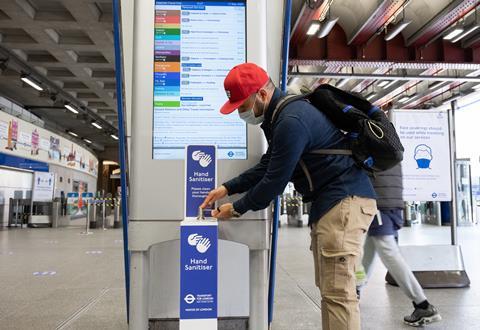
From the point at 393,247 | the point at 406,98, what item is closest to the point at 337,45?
the point at 393,247

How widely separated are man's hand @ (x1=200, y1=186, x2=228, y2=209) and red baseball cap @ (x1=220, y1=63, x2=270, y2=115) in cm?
36

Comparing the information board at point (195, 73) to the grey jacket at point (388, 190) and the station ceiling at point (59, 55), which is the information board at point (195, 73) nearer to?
the grey jacket at point (388, 190)

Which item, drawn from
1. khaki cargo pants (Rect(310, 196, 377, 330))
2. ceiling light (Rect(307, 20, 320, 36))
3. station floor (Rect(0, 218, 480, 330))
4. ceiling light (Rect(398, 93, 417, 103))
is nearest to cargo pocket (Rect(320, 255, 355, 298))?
khaki cargo pants (Rect(310, 196, 377, 330))

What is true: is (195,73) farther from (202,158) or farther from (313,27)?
(313,27)

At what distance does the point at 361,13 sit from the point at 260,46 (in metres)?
7.34

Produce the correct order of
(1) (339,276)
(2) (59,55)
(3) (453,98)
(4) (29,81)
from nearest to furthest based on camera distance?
(1) (339,276) → (2) (59,55) → (4) (29,81) → (3) (453,98)

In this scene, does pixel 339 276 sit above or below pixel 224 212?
below

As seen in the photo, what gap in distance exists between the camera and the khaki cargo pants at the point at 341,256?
1.67m

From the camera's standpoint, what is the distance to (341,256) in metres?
1.69

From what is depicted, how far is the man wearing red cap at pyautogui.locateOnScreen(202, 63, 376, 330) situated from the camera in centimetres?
166

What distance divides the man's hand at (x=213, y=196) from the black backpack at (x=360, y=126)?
38 cm

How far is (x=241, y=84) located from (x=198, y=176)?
47 centimetres

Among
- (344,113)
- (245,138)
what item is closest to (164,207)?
(245,138)

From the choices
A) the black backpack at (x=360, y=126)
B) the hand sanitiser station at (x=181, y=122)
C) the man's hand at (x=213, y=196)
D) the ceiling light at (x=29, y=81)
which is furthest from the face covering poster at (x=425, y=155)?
the ceiling light at (x=29, y=81)
